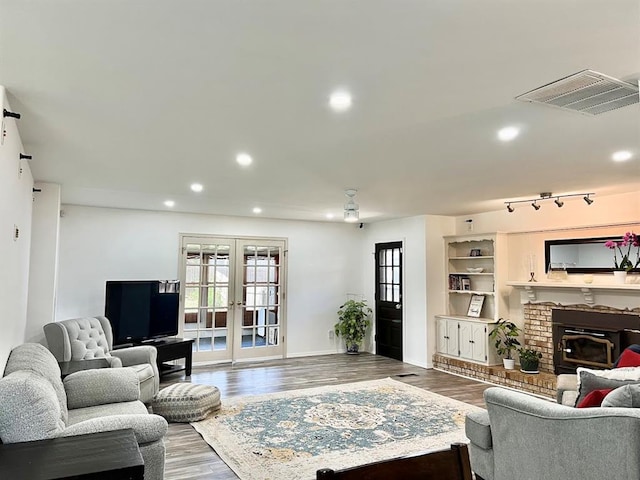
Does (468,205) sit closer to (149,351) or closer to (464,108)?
(464,108)

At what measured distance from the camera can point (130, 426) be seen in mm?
2582

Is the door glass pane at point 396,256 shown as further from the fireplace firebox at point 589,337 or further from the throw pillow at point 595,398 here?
the throw pillow at point 595,398

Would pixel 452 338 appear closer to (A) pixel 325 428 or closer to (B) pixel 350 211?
(B) pixel 350 211

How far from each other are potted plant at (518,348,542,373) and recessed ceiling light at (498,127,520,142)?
369 centimetres

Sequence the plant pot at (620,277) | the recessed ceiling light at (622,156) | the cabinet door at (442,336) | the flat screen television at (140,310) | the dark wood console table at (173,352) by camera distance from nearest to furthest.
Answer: the recessed ceiling light at (622,156) → the plant pot at (620,277) → the dark wood console table at (173,352) → the flat screen television at (140,310) → the cabinet door at (442,336)

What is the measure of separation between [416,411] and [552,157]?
2.81 m

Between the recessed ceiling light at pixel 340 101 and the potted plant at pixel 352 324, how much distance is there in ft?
19.4

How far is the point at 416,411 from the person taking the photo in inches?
185

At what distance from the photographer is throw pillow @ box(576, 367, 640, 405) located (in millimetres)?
2680

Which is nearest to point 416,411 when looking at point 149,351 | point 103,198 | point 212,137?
point 149,351

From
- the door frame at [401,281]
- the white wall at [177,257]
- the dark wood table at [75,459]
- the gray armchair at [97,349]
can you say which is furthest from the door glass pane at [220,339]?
the dark wood table at [75,459]

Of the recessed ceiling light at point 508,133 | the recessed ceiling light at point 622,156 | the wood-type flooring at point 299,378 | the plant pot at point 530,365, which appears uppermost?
the recessed ceiling light at point 622,156

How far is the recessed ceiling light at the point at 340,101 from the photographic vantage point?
245 centimetres

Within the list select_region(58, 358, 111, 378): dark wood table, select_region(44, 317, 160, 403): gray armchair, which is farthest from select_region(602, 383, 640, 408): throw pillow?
select_region(44, 317, 160, 403): gray armchair
